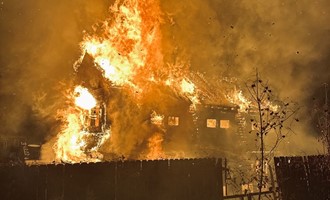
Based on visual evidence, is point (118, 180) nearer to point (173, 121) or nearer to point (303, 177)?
point (303, 177)

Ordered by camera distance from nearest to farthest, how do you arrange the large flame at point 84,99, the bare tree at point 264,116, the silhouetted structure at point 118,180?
1. the silhouetted structure at point 118,180
2. the bare tree at point 264,116
3. the large flame at point 84,99

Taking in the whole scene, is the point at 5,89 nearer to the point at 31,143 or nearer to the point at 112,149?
the point at 31,143

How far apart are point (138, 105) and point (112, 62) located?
191 inches

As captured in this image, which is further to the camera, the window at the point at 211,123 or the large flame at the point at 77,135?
the window at the point at 211,123

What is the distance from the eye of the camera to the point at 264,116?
110ft

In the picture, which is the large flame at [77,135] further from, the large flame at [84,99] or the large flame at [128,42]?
the large flame at [128,42]

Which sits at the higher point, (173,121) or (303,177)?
(173,121)

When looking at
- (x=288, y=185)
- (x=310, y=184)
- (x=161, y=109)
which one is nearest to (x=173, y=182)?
(x=288, y=185)

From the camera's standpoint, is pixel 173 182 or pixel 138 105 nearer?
pixel 173 182

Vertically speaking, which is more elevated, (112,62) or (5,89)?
(112,62)

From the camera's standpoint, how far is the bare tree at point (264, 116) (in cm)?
931

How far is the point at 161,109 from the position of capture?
25.3m

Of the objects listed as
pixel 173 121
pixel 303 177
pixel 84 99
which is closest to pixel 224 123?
pixel 173 121

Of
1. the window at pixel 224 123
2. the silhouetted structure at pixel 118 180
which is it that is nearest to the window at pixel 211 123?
the window at pixel 224 123
